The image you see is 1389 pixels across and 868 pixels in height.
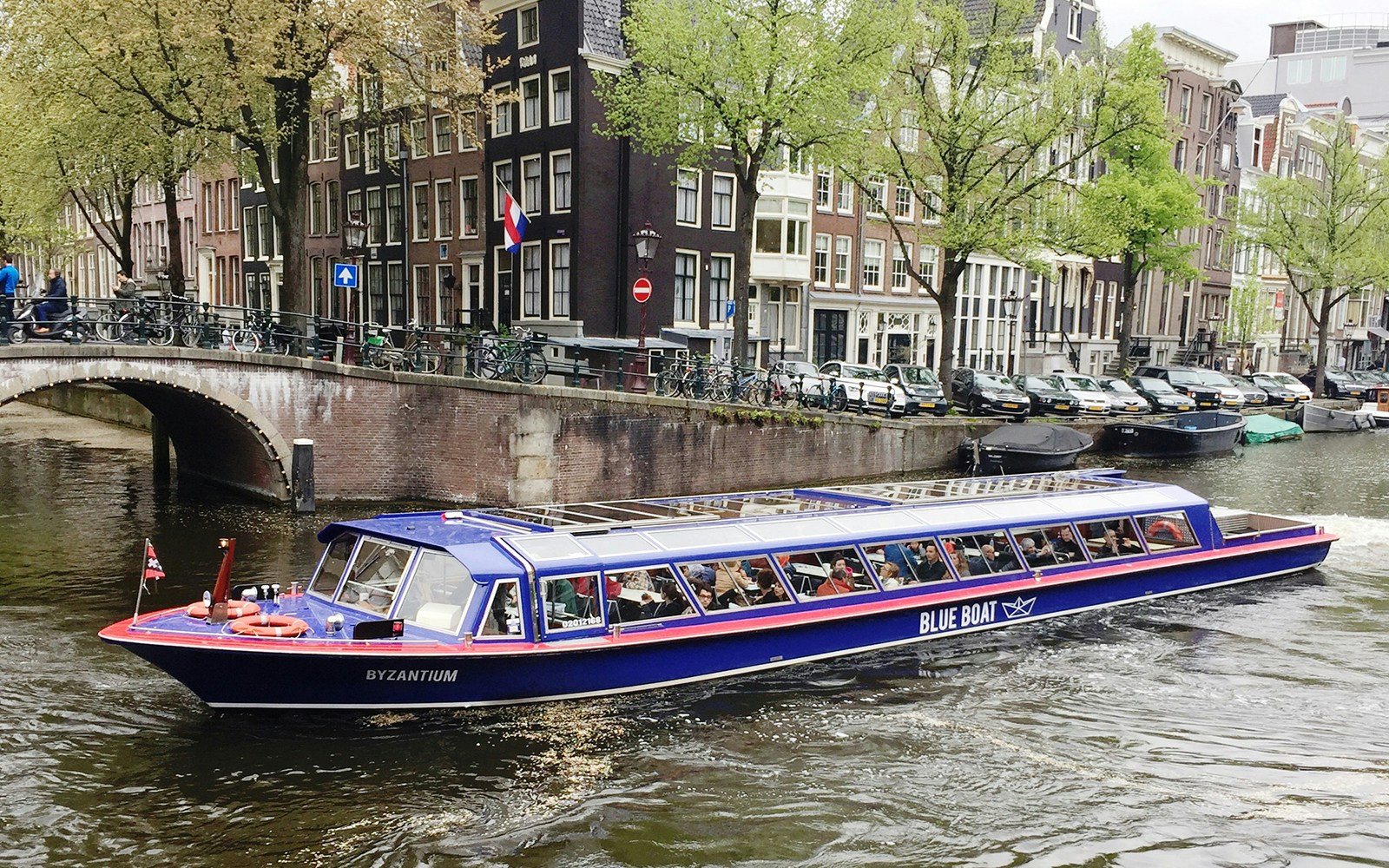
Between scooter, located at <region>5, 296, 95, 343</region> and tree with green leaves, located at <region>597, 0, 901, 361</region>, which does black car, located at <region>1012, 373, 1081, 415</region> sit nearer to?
tree with green leaves, located at <region>597, 0, 901, 361</region>

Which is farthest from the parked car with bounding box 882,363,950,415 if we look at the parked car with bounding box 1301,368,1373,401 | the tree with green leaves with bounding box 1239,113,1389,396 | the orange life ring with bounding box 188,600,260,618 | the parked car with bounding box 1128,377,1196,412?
the parked car with bounding box 1301,368,1373,401

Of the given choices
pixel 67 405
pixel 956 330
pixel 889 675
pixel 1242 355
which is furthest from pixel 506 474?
pixel 1242 355

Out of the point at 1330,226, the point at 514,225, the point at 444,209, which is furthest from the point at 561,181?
the point at 1330,226

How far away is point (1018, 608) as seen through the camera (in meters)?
17.7

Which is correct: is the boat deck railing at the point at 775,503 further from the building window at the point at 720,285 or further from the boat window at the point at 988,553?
the building window at the point at 720,285

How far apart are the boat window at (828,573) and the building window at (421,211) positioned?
3290 cm

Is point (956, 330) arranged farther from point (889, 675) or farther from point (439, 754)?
point (439, 754)

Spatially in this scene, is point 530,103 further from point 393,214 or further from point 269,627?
point 269,627

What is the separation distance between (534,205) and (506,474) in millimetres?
15198

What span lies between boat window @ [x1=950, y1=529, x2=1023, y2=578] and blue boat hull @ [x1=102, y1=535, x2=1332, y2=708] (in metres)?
0.28

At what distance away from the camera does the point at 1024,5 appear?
35250mm

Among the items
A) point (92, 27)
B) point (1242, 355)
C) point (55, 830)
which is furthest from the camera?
point (1242, 355)

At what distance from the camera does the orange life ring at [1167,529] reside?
67.6ft

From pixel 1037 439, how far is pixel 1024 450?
25.7 inches
